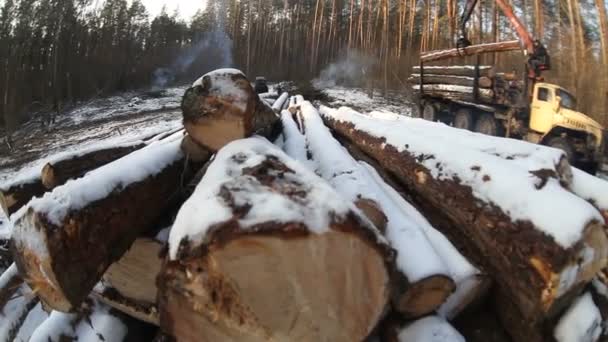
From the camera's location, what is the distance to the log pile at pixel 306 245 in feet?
3.61

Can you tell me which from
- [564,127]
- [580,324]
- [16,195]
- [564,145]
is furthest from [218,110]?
[564,127]

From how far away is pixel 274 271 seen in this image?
1089mm

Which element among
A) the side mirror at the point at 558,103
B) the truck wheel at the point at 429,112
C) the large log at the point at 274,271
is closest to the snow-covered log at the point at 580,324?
the large log at the point at 274,271

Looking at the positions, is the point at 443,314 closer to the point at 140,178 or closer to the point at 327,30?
the point at 140,178

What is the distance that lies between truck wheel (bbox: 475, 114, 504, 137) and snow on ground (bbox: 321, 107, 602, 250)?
7642 millimetres

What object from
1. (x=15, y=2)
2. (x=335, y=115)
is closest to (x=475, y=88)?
(x=335, y=115)

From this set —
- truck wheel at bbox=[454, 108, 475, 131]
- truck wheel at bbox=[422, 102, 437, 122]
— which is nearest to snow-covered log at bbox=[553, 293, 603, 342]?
truck wheel at bbox=[454, 108, 475, 131]

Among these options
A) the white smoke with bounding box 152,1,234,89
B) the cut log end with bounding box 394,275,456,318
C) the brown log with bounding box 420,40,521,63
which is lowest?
the cut log end with bounding box 394,275,456,318

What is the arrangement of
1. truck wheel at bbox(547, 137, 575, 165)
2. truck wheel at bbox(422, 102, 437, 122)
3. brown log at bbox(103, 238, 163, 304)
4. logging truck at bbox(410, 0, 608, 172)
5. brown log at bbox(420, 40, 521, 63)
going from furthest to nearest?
truck wheel at bbox(422, 102, 437, 122) < brown log at bbox(420, 40, 521, 63) < logging truck at bbox(410, 0, 608, 172) < truck wheel at bbox(547, 137, 575, 165) < brown log at bbox(103, 238, 163, 304)

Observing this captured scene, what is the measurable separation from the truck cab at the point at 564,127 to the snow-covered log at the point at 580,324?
7.13m

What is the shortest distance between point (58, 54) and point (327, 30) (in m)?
20.0

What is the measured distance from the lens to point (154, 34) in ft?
112

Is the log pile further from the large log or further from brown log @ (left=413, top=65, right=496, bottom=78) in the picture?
brown log @ (left=413, top=65, right=496, bottom=78)

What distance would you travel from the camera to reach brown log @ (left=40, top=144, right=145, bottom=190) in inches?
96.4
